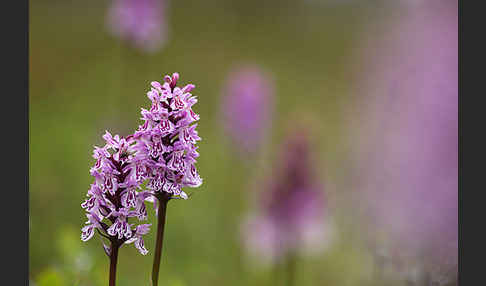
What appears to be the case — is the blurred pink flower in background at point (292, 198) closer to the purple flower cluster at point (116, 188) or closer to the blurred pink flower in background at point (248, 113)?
the purple flower cluster at point (116, 188)

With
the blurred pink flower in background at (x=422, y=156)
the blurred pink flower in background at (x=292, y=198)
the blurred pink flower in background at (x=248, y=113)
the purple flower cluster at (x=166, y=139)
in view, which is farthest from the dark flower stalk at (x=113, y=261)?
the blurred pink flower in background at (x=248, y=113)

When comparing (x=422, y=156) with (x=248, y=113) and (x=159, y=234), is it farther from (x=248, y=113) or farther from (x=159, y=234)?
(x=248, y=113)

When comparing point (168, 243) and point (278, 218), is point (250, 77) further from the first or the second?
point (278, 218)

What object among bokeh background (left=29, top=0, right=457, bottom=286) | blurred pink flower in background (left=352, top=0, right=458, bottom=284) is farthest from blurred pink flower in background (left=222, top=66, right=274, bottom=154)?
blurred pink flower in background (left=352, top=0, right=458, bottom=284)

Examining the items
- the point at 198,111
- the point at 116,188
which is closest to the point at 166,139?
the point at 116,188

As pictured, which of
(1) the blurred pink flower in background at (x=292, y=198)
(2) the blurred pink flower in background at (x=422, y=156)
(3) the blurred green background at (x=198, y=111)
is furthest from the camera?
(3) the blurred green background at (x=198, y=111)

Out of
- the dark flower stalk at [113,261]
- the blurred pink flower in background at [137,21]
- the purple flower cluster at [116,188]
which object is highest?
the blurred pink flower in background at [137,21]
